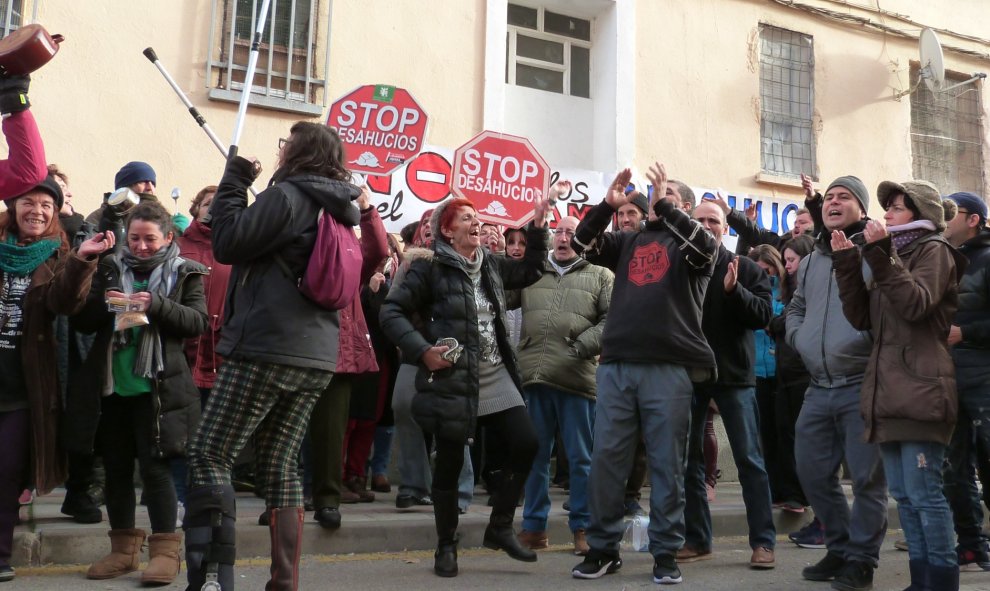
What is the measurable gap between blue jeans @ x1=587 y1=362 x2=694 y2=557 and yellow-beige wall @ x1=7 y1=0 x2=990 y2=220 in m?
5.40

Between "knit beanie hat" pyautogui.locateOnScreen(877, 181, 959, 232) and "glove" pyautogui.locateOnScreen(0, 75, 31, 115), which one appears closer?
"glove" pyautogui.locateOnScreen(0, 75, 31, 115)

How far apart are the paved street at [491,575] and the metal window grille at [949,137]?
29.6 feet

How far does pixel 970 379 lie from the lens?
222 inches

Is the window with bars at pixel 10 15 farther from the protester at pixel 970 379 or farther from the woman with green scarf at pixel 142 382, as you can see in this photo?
the protester at pixel 970 379

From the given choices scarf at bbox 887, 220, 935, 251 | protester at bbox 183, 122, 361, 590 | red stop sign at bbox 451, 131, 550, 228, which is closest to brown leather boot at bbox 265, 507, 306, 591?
protester at bbox 183, 122, 361, 590

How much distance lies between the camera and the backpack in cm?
421

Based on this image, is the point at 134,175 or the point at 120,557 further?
the point at 134,175

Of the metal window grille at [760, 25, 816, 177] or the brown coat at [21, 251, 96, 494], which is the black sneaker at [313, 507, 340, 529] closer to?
the brown coat at [21, 251, 96, 494]

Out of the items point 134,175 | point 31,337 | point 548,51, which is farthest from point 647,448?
point 548,51

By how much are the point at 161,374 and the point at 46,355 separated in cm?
56

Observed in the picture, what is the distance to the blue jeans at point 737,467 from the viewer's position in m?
5.85

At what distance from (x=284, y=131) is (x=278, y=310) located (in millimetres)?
6116

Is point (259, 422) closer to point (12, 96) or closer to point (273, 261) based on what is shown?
point (273, 261)

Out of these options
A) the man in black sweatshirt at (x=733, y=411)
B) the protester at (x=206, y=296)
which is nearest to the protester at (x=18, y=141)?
the protester at (x=206, y=296)
